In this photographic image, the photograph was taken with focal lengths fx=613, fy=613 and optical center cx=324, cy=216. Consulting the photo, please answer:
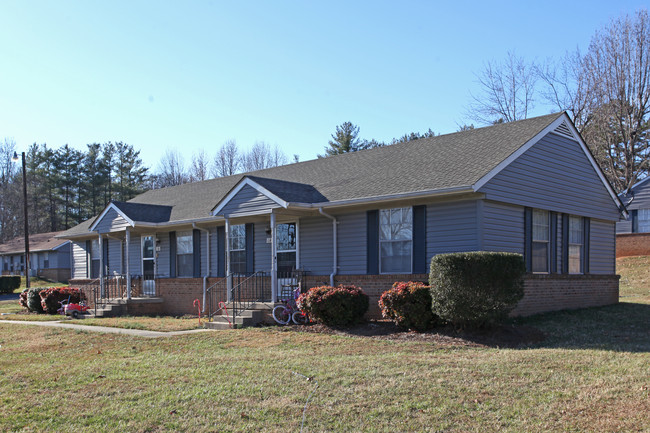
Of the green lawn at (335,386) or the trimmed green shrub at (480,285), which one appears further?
the trimmed green shrub at (480,285)

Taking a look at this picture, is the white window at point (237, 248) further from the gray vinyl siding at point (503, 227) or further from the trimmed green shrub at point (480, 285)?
the trimmed green shrub at point (480, 285)

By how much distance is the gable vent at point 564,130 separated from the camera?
1678 centimetres

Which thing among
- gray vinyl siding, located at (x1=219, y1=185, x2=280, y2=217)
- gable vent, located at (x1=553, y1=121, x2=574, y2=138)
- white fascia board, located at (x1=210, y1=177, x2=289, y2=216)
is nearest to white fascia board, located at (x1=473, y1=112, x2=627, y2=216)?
gable vent, located at (x1=553, y1=121, x2=574, y2=138)

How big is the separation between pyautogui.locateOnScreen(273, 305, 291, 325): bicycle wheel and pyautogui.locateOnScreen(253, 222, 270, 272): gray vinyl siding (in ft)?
10.8

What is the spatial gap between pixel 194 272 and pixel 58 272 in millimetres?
32067

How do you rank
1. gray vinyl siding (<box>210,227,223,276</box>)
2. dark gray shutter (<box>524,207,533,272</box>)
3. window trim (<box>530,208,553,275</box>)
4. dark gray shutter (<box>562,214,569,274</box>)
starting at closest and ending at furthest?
1. dark gray shutter (<box>524,207,533,272</box>)
2. window trim (<box>530,208,553,275</box>)
3. dark gray shutter (<box>562,214,569,274</box>)
4. gray vinyl siding (<box>210,227,223,276</box>)

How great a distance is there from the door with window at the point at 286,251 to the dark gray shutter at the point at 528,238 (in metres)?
6.19

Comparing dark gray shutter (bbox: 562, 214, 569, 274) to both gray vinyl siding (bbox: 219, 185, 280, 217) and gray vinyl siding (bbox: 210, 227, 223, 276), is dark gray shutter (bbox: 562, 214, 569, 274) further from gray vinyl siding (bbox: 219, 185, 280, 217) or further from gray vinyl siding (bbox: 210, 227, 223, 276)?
gray vinyl siding (bbox: 210, 227, 223, 276)

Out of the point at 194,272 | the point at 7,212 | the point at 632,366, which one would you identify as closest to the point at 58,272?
the point at 7,212

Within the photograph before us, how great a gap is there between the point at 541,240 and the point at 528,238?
0.80 m

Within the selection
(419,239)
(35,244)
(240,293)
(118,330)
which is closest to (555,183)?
(419,239)

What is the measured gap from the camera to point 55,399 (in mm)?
7934

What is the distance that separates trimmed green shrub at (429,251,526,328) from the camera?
11273 millimetres

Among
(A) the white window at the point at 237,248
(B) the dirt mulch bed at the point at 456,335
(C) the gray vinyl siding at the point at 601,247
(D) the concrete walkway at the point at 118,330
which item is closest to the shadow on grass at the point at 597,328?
(B) the dirt mulch bed at the point at 456,335
